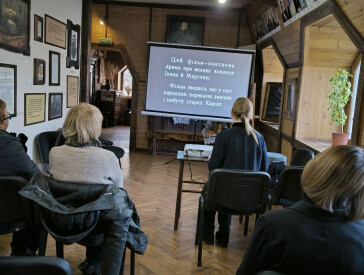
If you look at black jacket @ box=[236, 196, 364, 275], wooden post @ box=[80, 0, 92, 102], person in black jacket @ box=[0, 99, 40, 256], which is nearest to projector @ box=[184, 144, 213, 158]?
person in black jacket @ box=[0, 99, 40, 256]

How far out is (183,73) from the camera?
611cm

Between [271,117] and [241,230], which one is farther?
[271,117]

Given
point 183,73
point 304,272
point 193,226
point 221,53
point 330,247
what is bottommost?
point 193,226

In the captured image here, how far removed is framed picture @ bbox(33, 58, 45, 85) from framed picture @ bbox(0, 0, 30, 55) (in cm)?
Answer: 22

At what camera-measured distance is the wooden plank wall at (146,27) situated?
7215 mm

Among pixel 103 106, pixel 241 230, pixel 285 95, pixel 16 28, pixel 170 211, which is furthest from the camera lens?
pixel 103 106

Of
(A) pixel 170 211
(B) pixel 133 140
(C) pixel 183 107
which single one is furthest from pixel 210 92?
(A) pixel 170 211

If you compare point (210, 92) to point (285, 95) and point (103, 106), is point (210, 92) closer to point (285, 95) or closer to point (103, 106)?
point (285, 95)

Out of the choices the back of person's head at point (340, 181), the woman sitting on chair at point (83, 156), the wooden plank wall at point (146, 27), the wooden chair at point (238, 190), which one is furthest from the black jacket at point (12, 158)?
the wooden plank wall at point (146, 27)

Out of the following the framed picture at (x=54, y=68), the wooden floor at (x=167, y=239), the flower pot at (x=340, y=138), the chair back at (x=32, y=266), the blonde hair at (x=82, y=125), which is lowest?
the wooden floor at (x=167, y=239)

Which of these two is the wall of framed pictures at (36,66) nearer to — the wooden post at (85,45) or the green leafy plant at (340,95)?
the wooden post at (85,45)

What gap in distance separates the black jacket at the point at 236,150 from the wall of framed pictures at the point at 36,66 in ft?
6.38

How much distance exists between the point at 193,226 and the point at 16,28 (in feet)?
8.51

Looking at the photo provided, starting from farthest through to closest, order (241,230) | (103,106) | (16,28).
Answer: (103,106) < (241,230) < (16,28)
